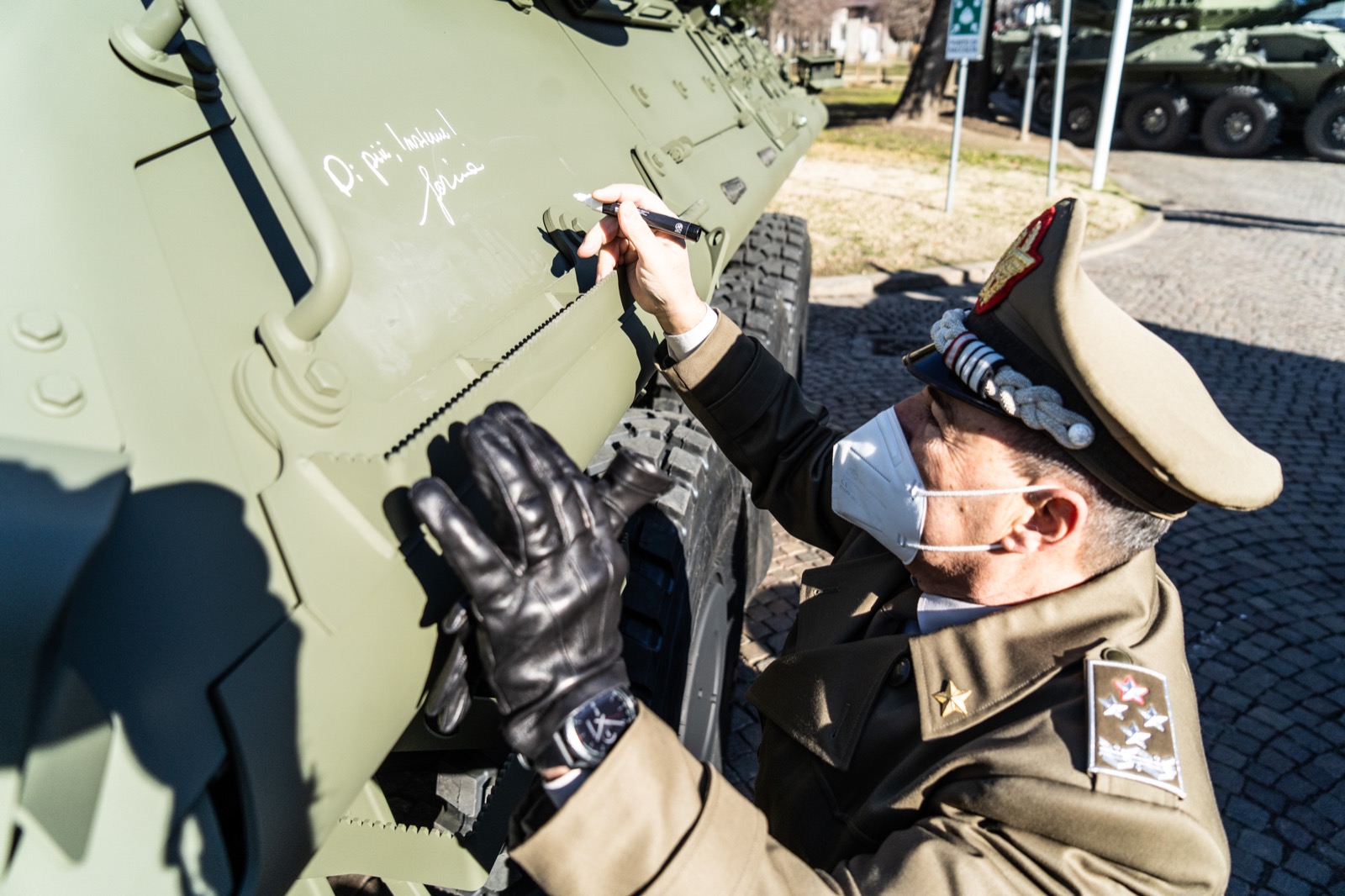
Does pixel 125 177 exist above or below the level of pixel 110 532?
above

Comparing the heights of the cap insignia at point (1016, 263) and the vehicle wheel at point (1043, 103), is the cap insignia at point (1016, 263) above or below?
above

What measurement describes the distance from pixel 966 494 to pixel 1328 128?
1611 cm

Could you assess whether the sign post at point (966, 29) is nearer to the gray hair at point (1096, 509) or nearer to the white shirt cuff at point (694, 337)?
the white shirt cuff at point (694, 337)

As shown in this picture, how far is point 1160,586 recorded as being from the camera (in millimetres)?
1754

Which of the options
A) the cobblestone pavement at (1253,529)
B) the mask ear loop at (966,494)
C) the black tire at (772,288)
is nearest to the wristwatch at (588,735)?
the mask ear loop at (966,494)

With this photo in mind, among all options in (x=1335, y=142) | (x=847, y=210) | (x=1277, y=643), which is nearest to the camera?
(x=1277, y=643)

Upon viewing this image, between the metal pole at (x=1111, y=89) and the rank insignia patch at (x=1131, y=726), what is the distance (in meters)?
12.1

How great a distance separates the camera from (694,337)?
2.08 metres

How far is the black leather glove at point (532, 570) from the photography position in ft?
3.77

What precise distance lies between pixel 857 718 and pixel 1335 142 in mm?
16366

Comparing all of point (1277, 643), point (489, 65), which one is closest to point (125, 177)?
point (489, 65)

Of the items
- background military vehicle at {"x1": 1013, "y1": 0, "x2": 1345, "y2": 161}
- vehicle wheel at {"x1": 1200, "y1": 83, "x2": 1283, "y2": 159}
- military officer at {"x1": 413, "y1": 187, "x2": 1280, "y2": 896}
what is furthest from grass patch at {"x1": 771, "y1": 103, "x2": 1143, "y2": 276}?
military officer at {"x1": 413, "y1": 187, "x2": 1280, "y2": 896}

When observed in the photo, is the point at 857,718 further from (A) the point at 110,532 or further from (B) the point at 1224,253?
(B) the point at 1224,253

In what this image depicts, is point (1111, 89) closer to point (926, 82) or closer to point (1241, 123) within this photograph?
point (1241, 123)
